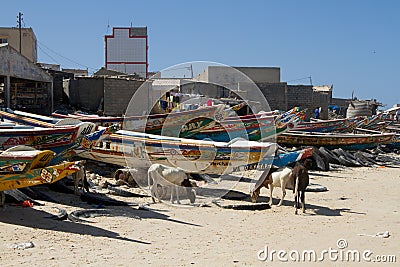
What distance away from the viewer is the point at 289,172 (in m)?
11.3

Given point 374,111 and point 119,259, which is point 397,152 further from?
point 119,259

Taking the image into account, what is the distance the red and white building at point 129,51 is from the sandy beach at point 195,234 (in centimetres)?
2964

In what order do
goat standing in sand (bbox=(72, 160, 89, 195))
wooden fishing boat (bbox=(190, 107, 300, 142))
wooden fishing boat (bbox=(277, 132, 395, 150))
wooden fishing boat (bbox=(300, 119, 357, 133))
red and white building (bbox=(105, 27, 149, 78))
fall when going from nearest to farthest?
1. goat standing in sand (bbox=(72, 160, 89, 195))
2. wooden fishing boat (bbox=(190, 107, 300, 142))
3. wooden fishing boat (bbox=(277, 132, 395, 150))
4. wooden fishing boat (bbox=(300, 119, 357, 133))
5. red and white building (bbox=(105, 27, 149, 78))

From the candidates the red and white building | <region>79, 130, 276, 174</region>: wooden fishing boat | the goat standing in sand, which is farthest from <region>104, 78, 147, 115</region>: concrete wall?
the red and white building

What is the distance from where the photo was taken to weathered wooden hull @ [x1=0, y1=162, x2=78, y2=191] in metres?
8.45

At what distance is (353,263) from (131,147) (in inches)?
280

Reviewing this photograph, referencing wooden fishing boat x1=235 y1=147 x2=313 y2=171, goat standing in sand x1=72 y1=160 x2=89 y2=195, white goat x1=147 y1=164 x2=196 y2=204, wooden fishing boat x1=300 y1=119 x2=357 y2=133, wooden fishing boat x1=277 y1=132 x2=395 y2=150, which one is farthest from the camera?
wooden fishing boat x1=300 y1=119 x2=357 y2=133

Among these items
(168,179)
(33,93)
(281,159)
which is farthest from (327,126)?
(168,179)

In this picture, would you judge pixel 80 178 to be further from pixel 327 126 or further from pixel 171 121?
pixel 327 126

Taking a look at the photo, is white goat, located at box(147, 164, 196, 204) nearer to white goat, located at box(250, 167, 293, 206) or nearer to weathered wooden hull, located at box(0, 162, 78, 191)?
white goat, located at box(250, 167, 293, 206)

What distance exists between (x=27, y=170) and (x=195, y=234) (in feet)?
9.39

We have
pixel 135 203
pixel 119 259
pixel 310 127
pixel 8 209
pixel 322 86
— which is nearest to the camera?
pixel 119 259

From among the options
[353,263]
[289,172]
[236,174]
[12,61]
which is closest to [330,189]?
[236,174]

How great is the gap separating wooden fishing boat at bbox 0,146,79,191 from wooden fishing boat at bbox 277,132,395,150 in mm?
13527
